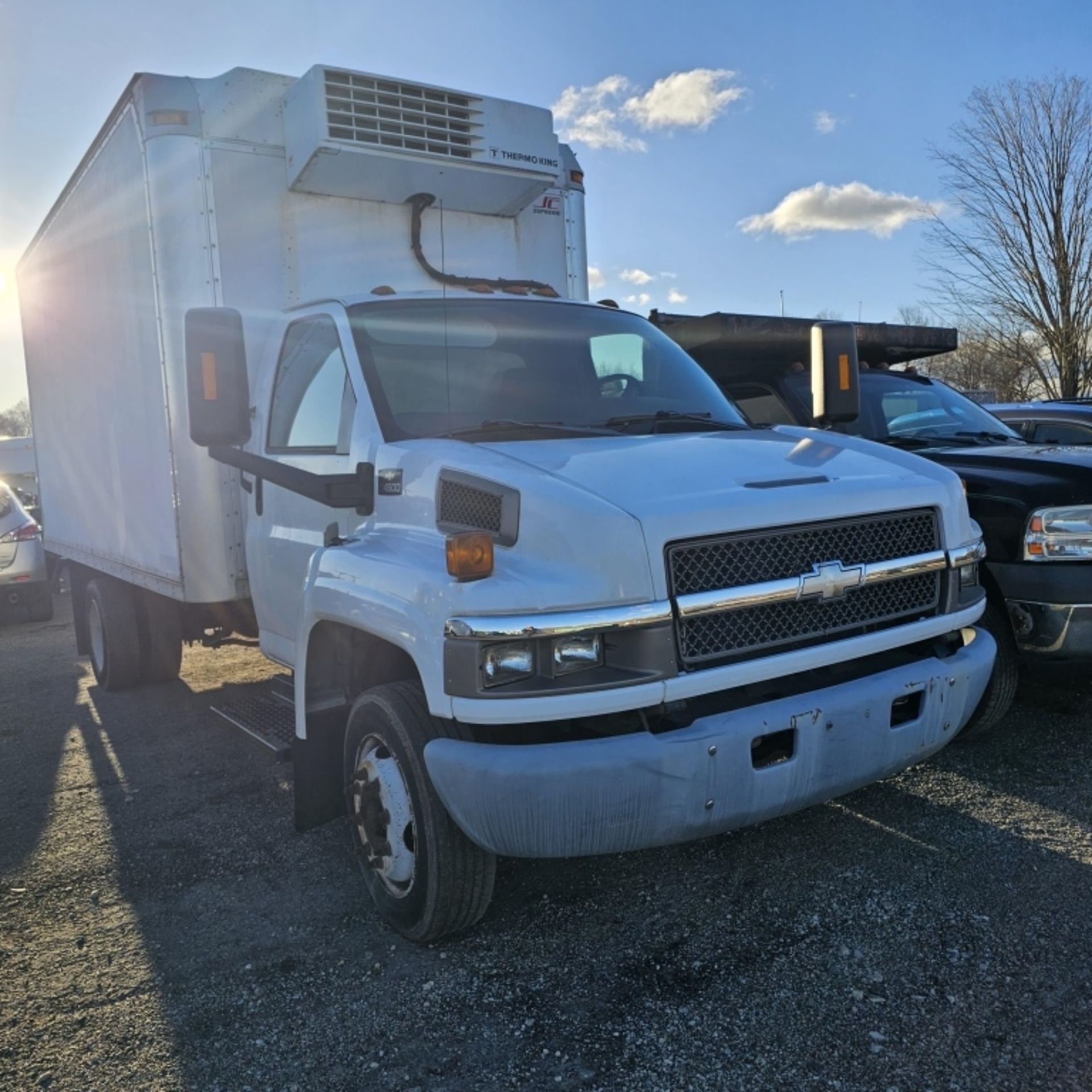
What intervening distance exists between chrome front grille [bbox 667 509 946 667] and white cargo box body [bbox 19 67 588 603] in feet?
8.25

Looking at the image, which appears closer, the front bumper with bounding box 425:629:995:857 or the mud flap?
the front bumper with bounding box 425:629:995:857

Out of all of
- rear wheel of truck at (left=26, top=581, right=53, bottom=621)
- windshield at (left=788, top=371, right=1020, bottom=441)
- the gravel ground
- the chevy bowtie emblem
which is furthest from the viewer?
rear wheel of truck at (left=26, top=581, right=53, bottom=621)

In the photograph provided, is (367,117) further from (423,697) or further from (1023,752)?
(1023,752)

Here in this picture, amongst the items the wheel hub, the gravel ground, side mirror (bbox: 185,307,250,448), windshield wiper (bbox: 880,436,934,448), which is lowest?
the gravel ground

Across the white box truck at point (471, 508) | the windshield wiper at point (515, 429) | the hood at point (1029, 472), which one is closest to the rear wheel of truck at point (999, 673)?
the hood at point (1029, 472)

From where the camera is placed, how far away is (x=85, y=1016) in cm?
290

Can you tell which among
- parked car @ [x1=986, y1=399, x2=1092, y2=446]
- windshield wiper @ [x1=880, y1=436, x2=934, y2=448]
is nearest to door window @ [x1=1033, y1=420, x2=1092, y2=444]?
parked car @ [x1=986, y1=399, x2=1092, y2=446]

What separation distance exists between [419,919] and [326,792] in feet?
2.56

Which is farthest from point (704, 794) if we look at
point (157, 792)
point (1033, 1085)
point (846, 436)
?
point (157, 792)

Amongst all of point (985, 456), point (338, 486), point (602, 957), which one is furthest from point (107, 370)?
point (985, 456)

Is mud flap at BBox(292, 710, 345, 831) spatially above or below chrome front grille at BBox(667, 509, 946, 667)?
below

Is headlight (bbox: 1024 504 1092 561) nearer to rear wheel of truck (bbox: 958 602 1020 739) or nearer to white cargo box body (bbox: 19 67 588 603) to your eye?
rear wheel of truck (bbox: 958 602 1020 739)

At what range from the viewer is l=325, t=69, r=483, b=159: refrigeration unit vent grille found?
4836mm

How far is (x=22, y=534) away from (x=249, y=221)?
836cm
